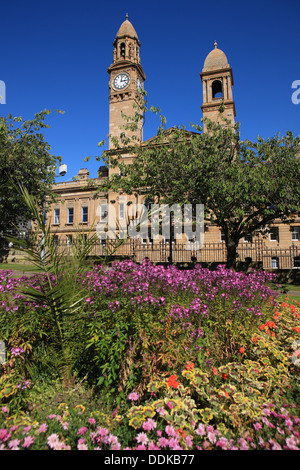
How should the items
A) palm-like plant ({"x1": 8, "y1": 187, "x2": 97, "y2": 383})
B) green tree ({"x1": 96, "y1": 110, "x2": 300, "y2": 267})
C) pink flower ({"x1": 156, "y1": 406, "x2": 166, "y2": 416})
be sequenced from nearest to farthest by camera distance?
1. pink flower ({"x1": 156, "y1": 406, "x2": 166, "y2": 416})
2. palm-like plant ({"x1": 8, "y1": 187, "x2": 97, "y2": 383})
3. green tree ({"x1": 96, "y1": 110, "x2": 300, "y2": 267})

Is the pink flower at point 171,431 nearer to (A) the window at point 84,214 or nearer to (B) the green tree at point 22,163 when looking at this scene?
(B) the green tree at point 22,163

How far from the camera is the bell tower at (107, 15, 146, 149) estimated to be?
123 feet

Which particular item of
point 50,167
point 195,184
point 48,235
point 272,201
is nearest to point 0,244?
point 50,167

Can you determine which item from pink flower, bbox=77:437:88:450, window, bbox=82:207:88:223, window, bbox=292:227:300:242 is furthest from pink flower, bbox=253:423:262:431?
window, bbox=82:207:88:223

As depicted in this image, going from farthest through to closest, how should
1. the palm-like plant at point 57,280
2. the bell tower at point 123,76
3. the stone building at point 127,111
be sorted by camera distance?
the bell tower at point 123,76 < the stone building at point 127,111 < the palm-like plant at point 57,280

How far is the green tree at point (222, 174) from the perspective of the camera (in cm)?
1270

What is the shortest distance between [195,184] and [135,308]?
1039 centimetres

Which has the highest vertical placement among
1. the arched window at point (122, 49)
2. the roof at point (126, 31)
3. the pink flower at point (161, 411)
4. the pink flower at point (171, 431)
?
the roof at point (126, 31)

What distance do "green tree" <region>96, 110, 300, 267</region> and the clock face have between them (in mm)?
28477

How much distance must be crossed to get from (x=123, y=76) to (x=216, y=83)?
44.2 ft

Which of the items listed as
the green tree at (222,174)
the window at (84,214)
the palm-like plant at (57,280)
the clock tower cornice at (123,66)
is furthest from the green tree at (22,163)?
the clock tower cornice at (123,66)

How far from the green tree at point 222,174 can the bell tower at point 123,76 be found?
80.5 ft

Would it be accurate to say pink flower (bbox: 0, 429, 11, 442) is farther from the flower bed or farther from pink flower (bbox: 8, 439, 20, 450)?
pink flower (bbox: 8, 439, 20, 450)

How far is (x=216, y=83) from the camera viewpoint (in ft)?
111
